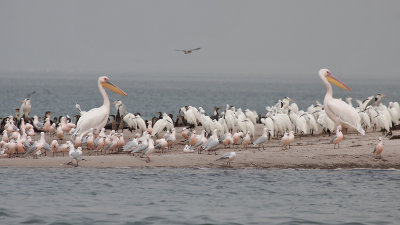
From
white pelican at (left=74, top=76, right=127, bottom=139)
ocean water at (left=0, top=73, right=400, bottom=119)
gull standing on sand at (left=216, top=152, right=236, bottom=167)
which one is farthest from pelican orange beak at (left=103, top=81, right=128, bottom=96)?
ocean water at (left=0, top=73, right=400, bottom=119)

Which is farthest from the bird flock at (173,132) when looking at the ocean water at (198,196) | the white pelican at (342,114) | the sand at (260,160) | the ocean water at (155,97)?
the ocean water at (155,97)

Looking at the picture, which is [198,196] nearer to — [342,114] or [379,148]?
[379,148]

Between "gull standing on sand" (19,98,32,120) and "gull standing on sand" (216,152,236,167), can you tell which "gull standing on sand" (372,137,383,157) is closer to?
"gull standing on sand" (216,152,236,167)

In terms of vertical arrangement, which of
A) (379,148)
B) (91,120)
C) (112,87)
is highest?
(112,87)

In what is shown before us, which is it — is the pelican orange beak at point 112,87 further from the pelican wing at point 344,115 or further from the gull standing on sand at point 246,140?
the pelican wing at point 344,115

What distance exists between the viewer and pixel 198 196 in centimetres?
1520

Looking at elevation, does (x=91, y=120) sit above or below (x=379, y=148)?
above

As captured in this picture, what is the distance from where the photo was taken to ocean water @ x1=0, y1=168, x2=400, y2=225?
532 inches

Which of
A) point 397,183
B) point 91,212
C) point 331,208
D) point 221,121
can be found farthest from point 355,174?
point 221,121

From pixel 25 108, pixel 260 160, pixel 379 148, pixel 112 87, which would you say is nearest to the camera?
pixel 379 148

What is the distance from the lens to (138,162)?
1766cm

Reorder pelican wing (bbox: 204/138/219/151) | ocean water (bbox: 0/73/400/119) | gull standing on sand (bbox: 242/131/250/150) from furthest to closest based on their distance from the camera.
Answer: ocean water (bbox: 0/73/400/119) → gull standing on sand (bbox: 242/131/250/150) → pelican wing (bbox: 204/138/219/151)

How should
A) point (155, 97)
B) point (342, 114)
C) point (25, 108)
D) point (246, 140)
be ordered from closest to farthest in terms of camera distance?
1. point (246, 140)
2. point (342, 114)
3. point (25, 108)
4. point (155, 97)

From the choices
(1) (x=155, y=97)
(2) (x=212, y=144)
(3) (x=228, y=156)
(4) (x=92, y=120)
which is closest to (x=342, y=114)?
(2) (x=212, y=144)
